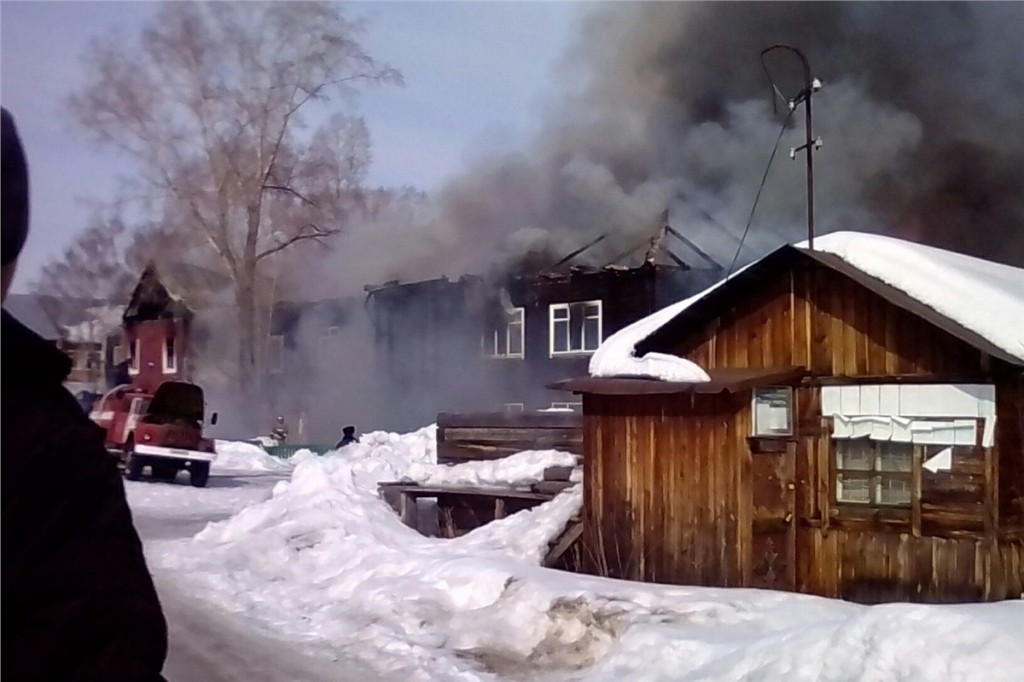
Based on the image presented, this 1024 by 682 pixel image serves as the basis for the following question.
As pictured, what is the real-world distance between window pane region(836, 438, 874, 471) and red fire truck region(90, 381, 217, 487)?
184 cm

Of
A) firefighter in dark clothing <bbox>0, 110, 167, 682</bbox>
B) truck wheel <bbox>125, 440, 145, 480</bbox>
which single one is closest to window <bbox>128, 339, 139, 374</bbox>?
truck wheel <bbox>125, 440, 145, 480</bbox>

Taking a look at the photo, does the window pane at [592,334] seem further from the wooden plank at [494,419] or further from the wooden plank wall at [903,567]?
the wooden plank wall at [903,567]

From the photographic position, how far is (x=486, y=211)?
2.90 metres

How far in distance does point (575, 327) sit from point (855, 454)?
3.10 feet

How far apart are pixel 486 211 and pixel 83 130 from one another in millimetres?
1052

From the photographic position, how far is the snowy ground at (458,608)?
245 centimetres

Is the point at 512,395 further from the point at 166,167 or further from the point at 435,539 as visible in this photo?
the point at 166,167

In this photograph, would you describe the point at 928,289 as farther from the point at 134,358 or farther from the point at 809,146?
the point at 134,358

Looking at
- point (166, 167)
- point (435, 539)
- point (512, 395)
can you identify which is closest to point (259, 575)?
point (435, 539)

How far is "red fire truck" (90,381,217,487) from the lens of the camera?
2.33m

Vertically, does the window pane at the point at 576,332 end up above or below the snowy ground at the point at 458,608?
above

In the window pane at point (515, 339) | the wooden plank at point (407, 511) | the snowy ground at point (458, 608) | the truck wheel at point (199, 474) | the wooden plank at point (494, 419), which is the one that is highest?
the window pane at point (515, 339)

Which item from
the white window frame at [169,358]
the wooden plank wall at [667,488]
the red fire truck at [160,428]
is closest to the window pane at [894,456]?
the wooden plank wall at [667,488]

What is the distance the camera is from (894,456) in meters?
3.09
